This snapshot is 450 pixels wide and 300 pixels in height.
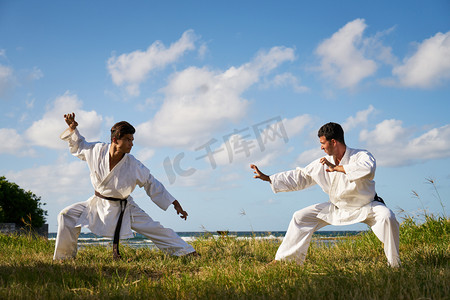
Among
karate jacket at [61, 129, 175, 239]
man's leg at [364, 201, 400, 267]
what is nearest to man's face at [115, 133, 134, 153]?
karate jacket at [61, 129, 175, 239]

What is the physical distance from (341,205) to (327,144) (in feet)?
2.70

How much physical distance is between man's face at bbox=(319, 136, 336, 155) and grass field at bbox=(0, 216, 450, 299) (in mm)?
1388

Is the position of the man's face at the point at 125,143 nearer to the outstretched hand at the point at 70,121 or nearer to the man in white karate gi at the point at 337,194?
the outstretched hand at the point at 70,121

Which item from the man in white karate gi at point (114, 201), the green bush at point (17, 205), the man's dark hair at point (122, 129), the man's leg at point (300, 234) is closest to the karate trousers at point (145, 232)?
the man in white karate gi at point (114, 201)

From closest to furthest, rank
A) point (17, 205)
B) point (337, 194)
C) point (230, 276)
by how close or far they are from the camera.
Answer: point (230, 276), point (337, 194), point (17, 205)

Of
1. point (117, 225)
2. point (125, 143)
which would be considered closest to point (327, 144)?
point (125, 143)

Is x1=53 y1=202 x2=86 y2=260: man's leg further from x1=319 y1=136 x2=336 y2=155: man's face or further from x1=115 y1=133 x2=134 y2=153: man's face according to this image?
x1=319 y1=136 x2=336 y2=155: man's face

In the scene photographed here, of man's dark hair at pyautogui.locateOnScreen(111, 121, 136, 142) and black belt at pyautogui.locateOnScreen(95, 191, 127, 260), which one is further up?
man's dark hair at pyautogui.locateOnScreen(111, 121, 136, 142)

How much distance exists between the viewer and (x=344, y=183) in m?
5.19

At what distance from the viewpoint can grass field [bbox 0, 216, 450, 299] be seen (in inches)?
141

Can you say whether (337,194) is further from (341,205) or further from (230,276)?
(230,276)

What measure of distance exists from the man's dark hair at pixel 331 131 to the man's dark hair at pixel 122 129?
2586mm

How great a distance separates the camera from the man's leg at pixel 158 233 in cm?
618

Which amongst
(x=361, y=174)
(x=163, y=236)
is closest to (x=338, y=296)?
(x=361, y=174)
